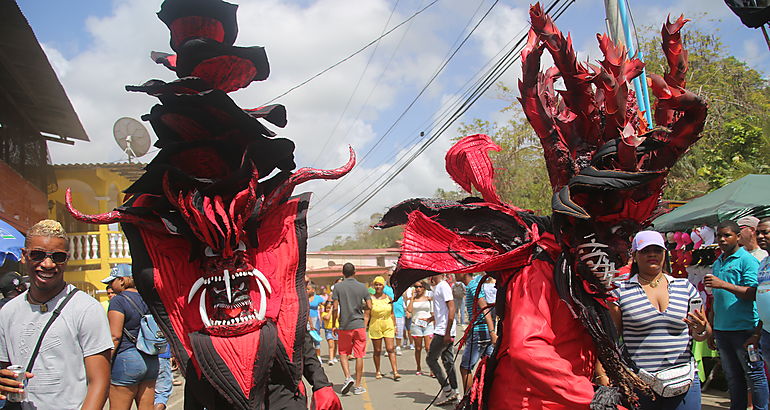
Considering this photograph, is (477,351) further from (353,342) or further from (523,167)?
(523,167)

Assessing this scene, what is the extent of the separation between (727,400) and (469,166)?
622 cm

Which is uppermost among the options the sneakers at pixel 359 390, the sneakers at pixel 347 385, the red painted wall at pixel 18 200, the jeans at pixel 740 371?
the red painted wall at pixel 18 200

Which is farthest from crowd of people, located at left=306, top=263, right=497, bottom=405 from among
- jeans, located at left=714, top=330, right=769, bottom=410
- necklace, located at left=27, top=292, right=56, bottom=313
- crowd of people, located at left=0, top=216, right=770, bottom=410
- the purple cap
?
necklace, located at left=27, top=292, right=56, bottom=313

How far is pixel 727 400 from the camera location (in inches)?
290

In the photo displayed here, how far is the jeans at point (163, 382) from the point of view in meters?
6.86

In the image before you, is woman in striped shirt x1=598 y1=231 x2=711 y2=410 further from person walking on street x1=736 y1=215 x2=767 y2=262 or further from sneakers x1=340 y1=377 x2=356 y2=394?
sneakers x1=340 y1=377 x2=356 y2=394

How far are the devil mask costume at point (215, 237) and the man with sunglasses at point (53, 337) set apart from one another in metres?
0.29

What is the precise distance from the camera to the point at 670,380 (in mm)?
3621

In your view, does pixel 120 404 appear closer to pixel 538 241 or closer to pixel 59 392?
pixel 59 392

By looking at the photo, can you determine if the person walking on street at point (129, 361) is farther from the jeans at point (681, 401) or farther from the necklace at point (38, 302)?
the jeans at point (681, 401)

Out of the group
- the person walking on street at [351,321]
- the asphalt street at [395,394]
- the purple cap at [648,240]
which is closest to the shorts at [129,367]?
the asphalt street at [395,394]

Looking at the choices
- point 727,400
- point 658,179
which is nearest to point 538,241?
point 658,179

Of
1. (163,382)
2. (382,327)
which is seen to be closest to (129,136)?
(382,327)

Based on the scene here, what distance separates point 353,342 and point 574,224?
732 centimetres
